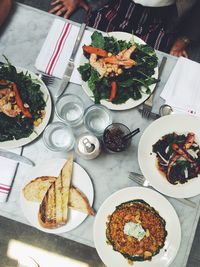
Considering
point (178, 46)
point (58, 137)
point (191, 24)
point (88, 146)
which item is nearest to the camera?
point (88, 146)

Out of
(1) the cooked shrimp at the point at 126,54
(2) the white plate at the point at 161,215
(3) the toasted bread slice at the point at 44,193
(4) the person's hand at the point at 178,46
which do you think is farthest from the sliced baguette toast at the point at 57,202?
(4) the person's hand at the point at 178,46

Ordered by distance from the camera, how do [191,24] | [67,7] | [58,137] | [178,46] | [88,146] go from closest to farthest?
[88,146] → [58,137] → [191,24] → [178,46] → [67,7]

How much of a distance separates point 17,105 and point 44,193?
0.44 m

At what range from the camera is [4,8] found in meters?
1.79

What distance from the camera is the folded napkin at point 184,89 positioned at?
177 cm

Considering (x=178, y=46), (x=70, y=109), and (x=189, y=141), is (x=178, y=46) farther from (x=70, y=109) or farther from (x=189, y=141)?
(x=70, y=109)

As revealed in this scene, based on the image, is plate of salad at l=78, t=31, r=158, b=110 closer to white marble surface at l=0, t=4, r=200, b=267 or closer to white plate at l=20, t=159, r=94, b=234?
white marble surface at l=0, t=4, r=200, b=267

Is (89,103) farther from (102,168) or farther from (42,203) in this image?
(42,203)

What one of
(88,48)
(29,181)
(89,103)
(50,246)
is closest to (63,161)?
(29,181)

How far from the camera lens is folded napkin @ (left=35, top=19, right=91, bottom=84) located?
1.77m

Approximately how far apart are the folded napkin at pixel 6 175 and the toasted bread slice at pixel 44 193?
9 centimetres

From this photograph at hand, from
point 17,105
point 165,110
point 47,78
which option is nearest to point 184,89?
point 165,110

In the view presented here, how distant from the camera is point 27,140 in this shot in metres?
1.68

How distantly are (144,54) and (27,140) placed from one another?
712mm
